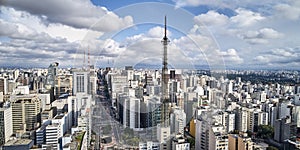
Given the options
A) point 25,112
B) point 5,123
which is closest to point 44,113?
point 25,112

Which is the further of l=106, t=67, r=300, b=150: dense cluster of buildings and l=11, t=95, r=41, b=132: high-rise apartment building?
l=11, t=95, r=41, b=132: high-rise apartment building

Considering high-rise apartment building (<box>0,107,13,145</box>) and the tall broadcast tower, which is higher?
the tall broadcast tower

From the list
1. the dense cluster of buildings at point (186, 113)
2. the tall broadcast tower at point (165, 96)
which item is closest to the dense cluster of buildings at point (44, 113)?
the dense cluster of buildings at point (186, 113)

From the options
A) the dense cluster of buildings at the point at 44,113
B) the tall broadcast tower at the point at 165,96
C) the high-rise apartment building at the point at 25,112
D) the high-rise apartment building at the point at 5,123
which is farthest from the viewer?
the high-rise apartment building at the point at 25,112

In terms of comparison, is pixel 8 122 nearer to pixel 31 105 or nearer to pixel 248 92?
pixel 31 105

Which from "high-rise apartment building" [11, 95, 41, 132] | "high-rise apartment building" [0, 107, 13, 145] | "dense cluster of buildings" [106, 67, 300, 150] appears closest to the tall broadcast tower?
"dense cluster of buildings" [106, 67, 300, 150]

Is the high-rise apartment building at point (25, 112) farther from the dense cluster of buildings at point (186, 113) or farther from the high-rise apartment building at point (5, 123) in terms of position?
A: the dense cluster of buildings at point (186, 113)

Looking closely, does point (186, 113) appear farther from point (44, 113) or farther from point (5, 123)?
point (5, 123)

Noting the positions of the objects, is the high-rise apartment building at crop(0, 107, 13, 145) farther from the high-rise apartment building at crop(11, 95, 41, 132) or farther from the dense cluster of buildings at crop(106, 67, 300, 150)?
the dense cluster of buildings at crop(106, 67, 300, 150)
